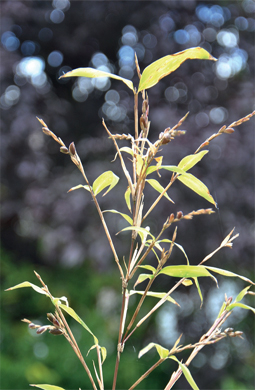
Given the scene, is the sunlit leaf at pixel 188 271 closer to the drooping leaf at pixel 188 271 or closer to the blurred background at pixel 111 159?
the drooping leaf at pixel 188 271

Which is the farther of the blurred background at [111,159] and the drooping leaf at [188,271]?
the blurred background at [111,159]

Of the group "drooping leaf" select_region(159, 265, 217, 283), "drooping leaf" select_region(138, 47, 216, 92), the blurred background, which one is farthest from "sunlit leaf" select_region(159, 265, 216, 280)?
the blurred background

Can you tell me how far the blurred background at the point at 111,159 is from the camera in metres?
1.84

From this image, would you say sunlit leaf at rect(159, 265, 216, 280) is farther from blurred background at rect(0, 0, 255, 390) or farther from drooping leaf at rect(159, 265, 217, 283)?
blurred background at rect(0, 0, 255, 390)

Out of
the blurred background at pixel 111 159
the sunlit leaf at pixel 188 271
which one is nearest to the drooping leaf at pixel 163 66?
the sunlit leaf at pixel 188 271

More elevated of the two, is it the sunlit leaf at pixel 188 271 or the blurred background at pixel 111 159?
the sunlit leaf at pixel 188 271

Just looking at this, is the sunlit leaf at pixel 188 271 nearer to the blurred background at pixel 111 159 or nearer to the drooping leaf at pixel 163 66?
the drooping leaf at pixel 163 66

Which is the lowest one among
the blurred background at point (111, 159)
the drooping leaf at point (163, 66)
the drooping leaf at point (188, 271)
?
the blurred background at point (111, 159)

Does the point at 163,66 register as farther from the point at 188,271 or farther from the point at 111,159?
the point at 111,159

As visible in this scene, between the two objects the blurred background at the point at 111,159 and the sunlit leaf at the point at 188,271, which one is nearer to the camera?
the sunlit leaf at the point at 188,271

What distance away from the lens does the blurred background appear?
1.84 meters

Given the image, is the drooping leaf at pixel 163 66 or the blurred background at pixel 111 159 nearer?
the drooping leaf at pixel 163 66

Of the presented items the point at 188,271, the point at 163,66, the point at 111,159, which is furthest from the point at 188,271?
the point at 111,159

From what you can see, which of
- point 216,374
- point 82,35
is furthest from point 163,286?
point 82,35
